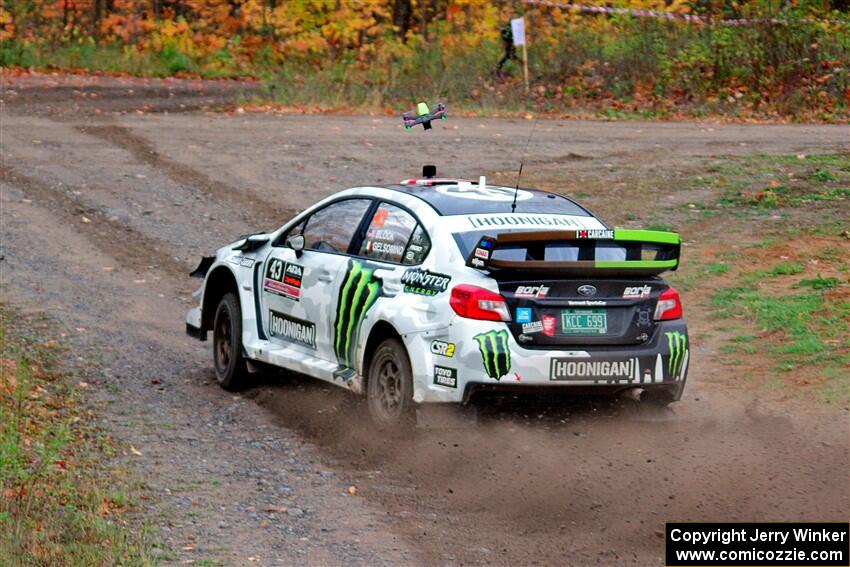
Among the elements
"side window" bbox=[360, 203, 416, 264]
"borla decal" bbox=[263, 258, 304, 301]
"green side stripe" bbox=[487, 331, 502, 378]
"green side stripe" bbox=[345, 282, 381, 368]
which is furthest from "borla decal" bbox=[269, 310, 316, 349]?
"green side stripe" bbox=[487, 331, 502, 378]

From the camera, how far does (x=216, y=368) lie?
37.7ft

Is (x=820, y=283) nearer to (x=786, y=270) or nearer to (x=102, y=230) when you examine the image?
(x=786, y=270)

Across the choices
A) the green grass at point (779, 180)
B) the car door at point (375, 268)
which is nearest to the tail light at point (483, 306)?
the car door at point (375, 268)

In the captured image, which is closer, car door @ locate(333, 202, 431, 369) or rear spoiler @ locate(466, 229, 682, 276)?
rear spoiler @ locate(466, 229, 682, 276)

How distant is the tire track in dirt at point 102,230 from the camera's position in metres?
16.3

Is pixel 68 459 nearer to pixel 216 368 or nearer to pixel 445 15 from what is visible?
pixel 216 368

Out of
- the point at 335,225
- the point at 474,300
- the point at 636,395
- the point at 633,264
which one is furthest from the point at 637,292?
the point at 335,225

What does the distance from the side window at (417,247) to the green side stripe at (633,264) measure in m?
1.18

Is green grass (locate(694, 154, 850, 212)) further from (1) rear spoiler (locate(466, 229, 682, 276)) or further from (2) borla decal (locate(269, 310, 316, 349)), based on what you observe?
(1) rear spoiler (locate(466, 229, 682, 276))

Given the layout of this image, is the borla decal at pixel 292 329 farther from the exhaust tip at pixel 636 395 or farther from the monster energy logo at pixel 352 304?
the exhaust tip at pixel 636 395

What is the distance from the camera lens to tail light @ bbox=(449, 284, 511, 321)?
860cm

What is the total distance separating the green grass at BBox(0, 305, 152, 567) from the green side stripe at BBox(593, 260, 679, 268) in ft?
10.2

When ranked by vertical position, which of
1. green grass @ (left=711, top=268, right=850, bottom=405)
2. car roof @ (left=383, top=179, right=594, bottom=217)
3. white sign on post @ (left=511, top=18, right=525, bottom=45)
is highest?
white sign on post @ (left=511, top=18, right=525, bottom=45)

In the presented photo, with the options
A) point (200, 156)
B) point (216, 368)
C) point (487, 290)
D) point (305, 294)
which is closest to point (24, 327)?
point (216, 368)
